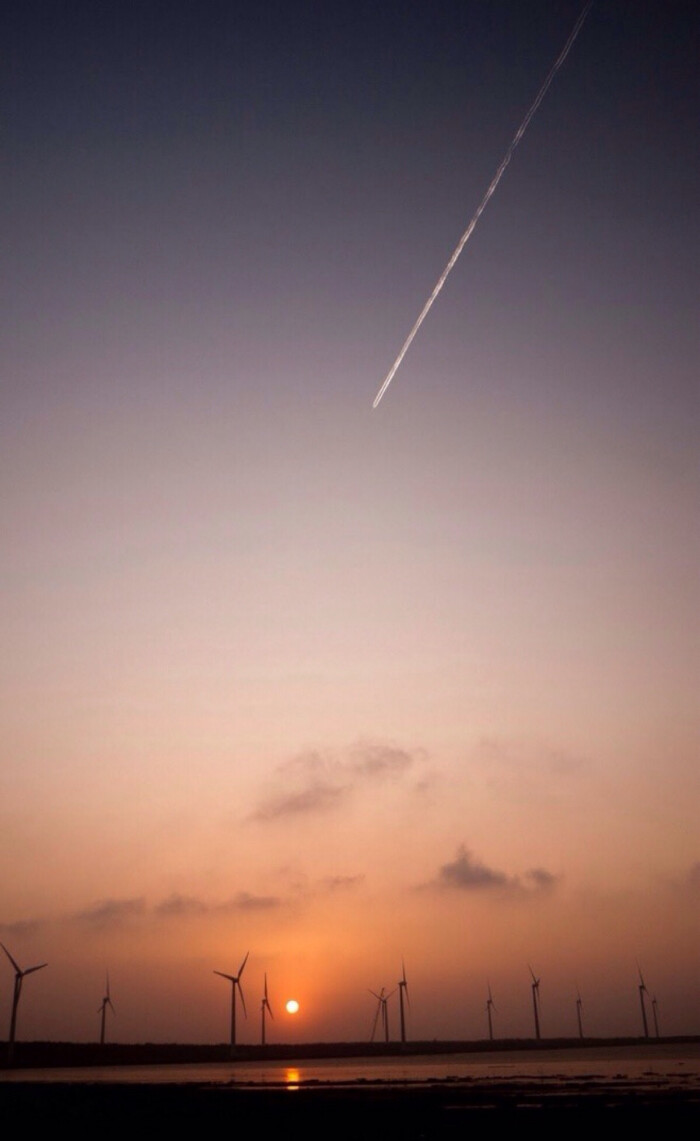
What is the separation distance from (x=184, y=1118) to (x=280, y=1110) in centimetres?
809

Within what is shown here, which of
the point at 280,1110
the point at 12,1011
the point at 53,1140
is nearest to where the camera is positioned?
the point at 53,1140

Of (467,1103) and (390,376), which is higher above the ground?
(390,376)

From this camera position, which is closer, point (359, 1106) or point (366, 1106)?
point (366, 1106)

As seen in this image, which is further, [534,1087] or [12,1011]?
[12,1011]

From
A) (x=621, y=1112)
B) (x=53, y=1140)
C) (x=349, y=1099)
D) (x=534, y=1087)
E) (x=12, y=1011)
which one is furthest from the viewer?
(x=12, y=1011)

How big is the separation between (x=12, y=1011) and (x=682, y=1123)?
560ft

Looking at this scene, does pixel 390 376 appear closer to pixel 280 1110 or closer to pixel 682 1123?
pixel 682 1123

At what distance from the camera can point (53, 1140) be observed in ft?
164

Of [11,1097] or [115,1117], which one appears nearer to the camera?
[115,1117]

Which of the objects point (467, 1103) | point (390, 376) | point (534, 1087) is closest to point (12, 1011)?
point (534, 1087)

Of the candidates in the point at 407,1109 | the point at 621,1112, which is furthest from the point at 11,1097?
the point at 621,1112

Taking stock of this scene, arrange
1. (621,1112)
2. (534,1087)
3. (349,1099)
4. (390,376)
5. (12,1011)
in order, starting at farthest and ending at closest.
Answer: (12,1011), (534,1087), (349,1099), (390,376), (621,1112)

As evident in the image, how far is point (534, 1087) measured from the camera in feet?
288

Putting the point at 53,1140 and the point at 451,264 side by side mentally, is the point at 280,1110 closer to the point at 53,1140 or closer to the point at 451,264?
the point at 53,1140
